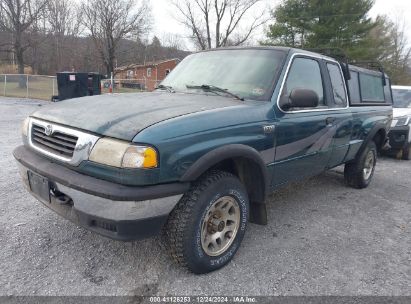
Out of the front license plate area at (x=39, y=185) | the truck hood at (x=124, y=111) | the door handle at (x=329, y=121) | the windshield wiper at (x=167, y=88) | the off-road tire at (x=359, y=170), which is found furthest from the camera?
the off-road tire at (x=359, y=170)

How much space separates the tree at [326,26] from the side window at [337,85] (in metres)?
22.2

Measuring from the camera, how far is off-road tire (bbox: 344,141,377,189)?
16.7 feet

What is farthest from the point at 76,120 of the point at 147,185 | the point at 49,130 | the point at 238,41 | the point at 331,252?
the point at 238,41

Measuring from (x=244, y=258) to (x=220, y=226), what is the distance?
0.42m

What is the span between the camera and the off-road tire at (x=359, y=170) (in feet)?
16.7

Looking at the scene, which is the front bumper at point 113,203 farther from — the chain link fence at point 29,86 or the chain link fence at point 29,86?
the chain link fence at point 29,86

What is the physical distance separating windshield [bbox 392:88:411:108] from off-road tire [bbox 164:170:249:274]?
7.62 m

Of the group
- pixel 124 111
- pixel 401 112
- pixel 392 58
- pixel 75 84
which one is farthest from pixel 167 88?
pixel 392 58

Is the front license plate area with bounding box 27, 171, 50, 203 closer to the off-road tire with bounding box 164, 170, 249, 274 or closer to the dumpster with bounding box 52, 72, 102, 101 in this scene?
the off-road tire with bounding box 164, 170, 249, 274

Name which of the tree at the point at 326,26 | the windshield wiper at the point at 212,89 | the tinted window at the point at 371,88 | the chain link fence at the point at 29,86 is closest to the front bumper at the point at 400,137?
the tinted window at the point at 371,88

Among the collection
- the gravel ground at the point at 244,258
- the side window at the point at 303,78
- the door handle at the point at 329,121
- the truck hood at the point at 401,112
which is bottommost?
the gravel ground at the point at 244,258

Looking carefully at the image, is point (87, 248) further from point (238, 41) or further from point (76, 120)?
point (238, 41)

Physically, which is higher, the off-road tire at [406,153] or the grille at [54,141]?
the grille at [54,141]

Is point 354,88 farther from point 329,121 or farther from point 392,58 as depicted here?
point 392,58
